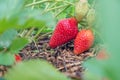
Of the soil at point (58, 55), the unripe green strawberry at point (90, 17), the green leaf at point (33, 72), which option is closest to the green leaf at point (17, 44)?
the green leaf at point (33, 72)

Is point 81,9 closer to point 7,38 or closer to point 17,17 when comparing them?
point 7,38

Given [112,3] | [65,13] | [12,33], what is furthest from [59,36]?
[112,3]

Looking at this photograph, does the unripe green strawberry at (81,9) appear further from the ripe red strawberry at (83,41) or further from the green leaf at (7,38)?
the green leaf at (7,38)

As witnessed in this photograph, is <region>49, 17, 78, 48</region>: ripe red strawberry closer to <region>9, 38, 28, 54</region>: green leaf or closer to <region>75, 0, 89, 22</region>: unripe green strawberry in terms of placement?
<region>75, 0, 89, 22</region>: unripe green strawberry

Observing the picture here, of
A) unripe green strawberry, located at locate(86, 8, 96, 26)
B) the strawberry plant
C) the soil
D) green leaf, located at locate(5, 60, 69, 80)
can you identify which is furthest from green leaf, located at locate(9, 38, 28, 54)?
unripe green strawberry, located at locate(86, 8, 96, 26)

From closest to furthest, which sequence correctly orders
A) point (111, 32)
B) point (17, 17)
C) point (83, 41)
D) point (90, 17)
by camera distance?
point (111, 32) < point (17, 17) < point (90, 17) < point (83, 41)

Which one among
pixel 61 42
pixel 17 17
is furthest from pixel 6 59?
pixel 61 42

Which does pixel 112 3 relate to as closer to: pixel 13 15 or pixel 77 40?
pixel 13 15
